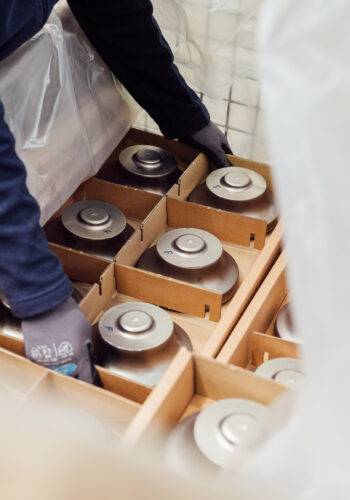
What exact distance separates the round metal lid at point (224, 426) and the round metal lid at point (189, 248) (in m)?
0.43

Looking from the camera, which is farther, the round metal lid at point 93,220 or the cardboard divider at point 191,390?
the round metal lid at point 93,220

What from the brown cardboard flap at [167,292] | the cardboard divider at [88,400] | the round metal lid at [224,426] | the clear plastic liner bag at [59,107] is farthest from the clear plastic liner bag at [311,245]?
the clear plastic liner bag at [59,107]

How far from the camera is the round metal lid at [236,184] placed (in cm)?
140


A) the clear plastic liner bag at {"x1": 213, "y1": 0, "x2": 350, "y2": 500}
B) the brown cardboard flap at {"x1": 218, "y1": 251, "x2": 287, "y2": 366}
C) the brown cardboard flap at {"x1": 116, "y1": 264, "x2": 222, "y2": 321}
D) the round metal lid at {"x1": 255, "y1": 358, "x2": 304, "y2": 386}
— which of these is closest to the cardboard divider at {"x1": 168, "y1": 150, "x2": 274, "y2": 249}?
the brown cardboard flap at {"x1": 218, "y1": 251, "x2": 287, "y2": 366}

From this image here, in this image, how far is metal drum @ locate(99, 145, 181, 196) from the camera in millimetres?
1460

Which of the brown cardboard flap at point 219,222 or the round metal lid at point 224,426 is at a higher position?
the round metal lid at point 224,426

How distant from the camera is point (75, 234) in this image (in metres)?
1.30

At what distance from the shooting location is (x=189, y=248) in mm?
1270

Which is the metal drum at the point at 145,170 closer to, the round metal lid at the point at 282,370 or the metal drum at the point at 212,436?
the round metal lid at the point at 282,370

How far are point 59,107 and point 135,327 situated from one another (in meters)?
0.46

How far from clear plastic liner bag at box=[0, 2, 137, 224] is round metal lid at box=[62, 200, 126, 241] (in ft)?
0.12

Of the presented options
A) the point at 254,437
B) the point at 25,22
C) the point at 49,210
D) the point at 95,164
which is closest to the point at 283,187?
the point at 254,437

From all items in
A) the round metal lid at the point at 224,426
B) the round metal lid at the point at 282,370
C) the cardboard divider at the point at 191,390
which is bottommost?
the round metal lid at the point at 282,370

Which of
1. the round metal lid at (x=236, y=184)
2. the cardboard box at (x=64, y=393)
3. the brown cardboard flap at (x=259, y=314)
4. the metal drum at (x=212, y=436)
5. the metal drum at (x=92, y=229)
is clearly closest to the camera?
the metal drum at (x=212, y=436)
